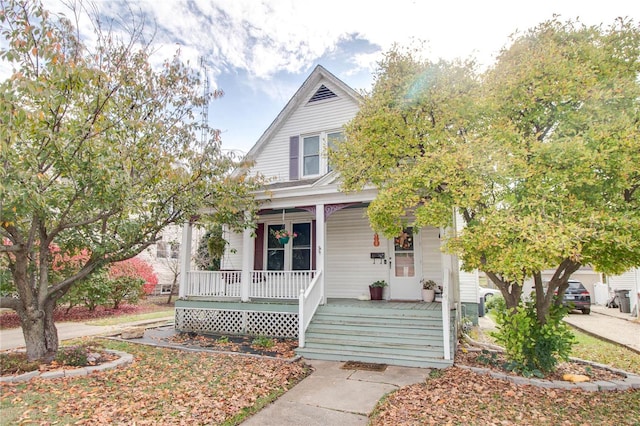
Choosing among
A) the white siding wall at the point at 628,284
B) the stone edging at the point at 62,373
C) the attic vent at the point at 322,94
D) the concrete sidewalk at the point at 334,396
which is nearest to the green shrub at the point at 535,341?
the concrete sidewalk at the point at 334,396

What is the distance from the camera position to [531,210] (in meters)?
5.35

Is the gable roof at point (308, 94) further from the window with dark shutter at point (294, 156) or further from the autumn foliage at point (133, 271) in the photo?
the autumn foliage at point (133, 271)

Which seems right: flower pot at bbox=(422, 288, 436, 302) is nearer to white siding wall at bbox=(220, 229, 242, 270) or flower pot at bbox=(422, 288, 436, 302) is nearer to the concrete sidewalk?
the concrete sidewalk

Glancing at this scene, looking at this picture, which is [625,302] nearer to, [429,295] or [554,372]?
[429,295]

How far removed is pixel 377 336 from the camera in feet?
26.2

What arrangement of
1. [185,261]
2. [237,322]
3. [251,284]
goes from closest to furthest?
[237,322]
[251,284]
[185,261]

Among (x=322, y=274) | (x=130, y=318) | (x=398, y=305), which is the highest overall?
(x=322, y=274)

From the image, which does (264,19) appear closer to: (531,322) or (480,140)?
(480,140)

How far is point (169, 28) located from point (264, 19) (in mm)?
2863

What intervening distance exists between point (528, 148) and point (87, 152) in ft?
22.9

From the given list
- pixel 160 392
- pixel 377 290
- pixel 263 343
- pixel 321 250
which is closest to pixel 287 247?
pixel 321 250

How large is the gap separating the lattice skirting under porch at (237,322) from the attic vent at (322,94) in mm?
7386

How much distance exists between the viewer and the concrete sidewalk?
15.1 feet

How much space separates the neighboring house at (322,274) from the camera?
795 cm
